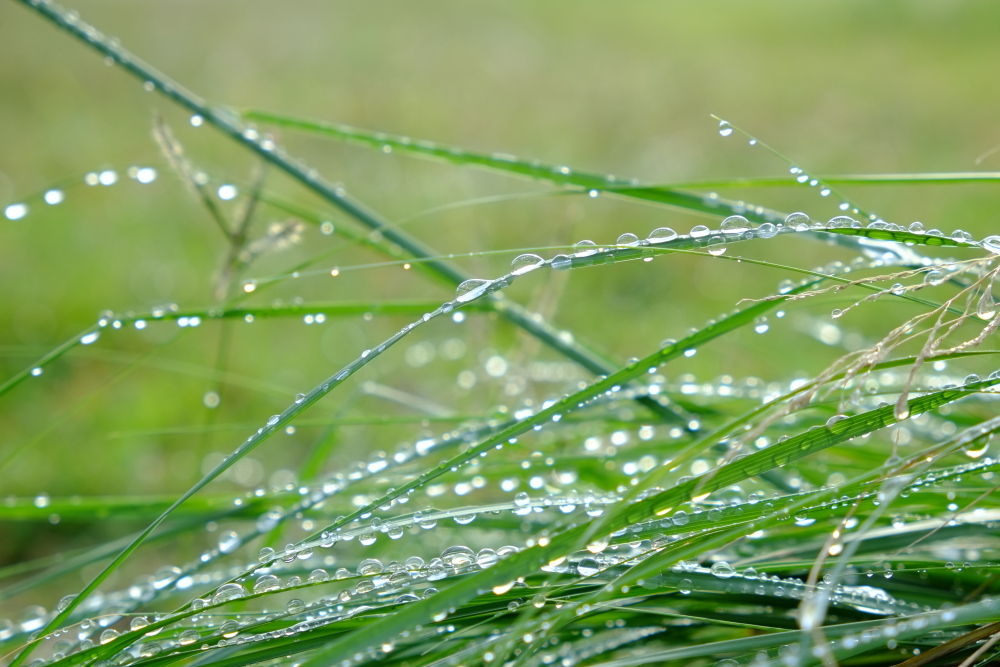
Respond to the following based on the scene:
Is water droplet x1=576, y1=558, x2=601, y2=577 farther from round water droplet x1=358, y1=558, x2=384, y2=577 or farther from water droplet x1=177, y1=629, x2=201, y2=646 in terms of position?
water droplet x1=177, y1=629, x2=201, y2=646

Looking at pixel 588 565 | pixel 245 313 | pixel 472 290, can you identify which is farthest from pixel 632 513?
pixel 245 313

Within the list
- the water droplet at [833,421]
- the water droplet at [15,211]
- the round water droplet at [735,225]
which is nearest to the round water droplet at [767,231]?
the round water droplet at [735,225]

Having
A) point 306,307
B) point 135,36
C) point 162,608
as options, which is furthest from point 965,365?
point 135,36

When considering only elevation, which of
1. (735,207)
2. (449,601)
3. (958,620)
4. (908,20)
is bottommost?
(958,620)

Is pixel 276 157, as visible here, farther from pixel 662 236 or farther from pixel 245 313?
pixel 662 236

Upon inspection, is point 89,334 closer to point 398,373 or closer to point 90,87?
point 398,373

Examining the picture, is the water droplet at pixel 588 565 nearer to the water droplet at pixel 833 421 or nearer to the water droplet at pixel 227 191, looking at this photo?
the water droplet at pixel 833 421
